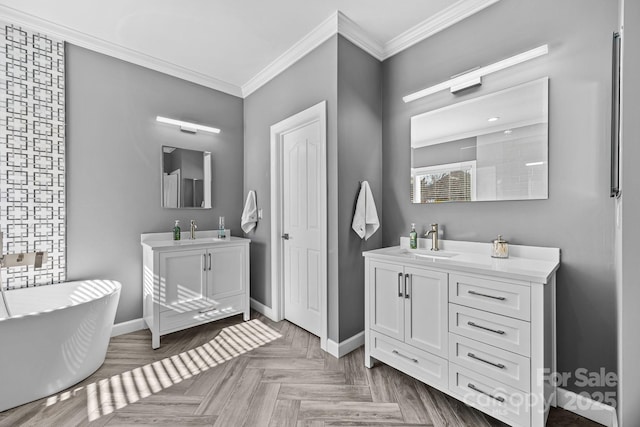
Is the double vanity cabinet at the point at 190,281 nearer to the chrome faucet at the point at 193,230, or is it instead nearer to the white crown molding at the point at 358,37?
the chrome faucet at the point at 193,230

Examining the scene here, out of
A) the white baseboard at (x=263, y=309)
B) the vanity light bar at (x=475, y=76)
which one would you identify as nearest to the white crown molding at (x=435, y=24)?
the vanity light bar at (x=475, y=76)

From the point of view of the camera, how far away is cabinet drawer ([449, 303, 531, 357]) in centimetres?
138

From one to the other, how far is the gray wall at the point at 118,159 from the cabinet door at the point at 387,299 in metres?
2.10

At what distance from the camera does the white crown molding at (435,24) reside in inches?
79.4

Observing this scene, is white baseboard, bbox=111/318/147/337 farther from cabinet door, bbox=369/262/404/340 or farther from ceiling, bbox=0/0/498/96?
ceiling, bbox=0/0/498/96

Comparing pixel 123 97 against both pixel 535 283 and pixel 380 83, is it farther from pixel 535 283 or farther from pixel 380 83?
pixel 535 283

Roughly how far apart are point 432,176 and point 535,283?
114 cm

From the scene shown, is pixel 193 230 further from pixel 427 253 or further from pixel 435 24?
pixel 435 24

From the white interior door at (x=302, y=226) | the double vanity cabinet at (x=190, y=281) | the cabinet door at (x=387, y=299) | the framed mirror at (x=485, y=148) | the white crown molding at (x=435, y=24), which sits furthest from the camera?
the white interior door at (x=302, y=226)

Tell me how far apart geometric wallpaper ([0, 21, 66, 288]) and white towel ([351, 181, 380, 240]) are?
2.49 meters

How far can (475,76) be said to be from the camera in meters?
1.99

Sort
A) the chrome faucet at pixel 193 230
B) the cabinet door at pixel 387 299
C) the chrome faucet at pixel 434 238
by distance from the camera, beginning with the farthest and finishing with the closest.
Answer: the chrome faucet at pixel 193 230 < the chrome faucet at pixel 434 238 < the cabinet door at pixel 387 299

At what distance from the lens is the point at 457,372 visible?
1619 mm

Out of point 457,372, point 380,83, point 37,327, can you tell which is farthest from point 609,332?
point 37,327
